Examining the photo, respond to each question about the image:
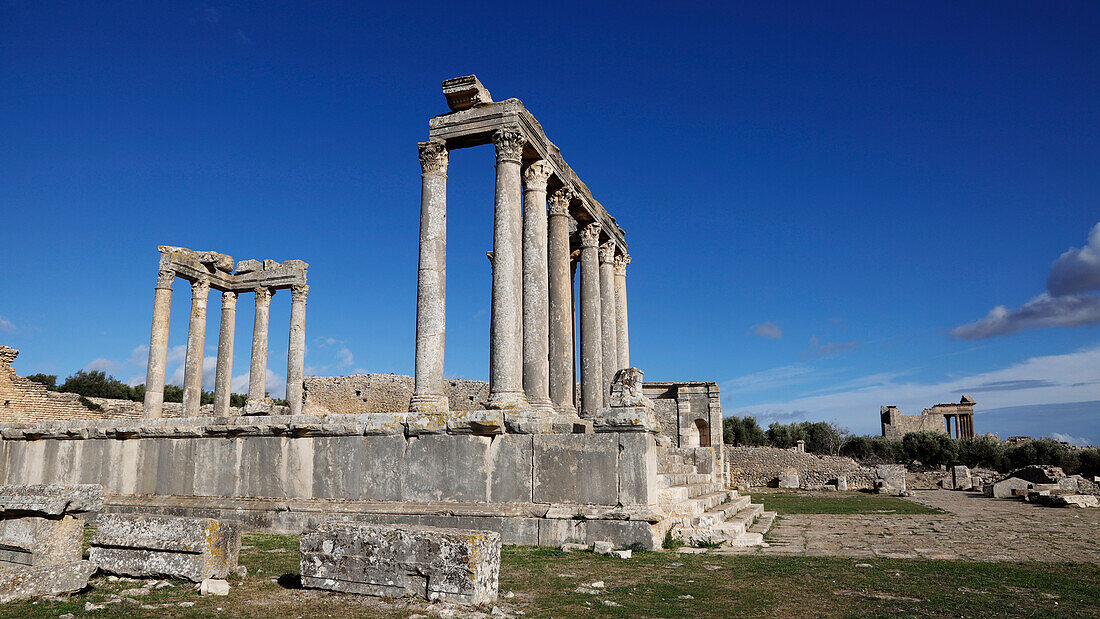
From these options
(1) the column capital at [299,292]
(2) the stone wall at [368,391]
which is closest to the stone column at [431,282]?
(1) the column capital at [299,292]

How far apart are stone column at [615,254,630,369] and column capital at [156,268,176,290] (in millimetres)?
14101

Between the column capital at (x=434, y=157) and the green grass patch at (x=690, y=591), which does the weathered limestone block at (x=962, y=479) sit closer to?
the green grass patch at (x=690, y=591)

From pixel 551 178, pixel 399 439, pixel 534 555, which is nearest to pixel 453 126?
pixel 551 178

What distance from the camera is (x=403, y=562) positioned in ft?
18.6

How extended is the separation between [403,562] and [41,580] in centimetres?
297

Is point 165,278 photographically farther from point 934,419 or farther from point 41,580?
point 934,419

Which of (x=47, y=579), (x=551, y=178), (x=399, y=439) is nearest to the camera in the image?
(x=47, y=579)

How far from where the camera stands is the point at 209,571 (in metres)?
6.15

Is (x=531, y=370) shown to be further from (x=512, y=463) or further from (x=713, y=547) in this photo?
(x=713, y=547)

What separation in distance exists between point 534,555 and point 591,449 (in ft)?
5.66

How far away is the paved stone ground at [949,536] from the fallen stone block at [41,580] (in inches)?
273

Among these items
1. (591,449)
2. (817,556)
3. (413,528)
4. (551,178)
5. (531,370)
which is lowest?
(817,556)

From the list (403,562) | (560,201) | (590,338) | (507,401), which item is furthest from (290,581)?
(590,338)

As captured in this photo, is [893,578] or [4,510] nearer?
[4,510]
